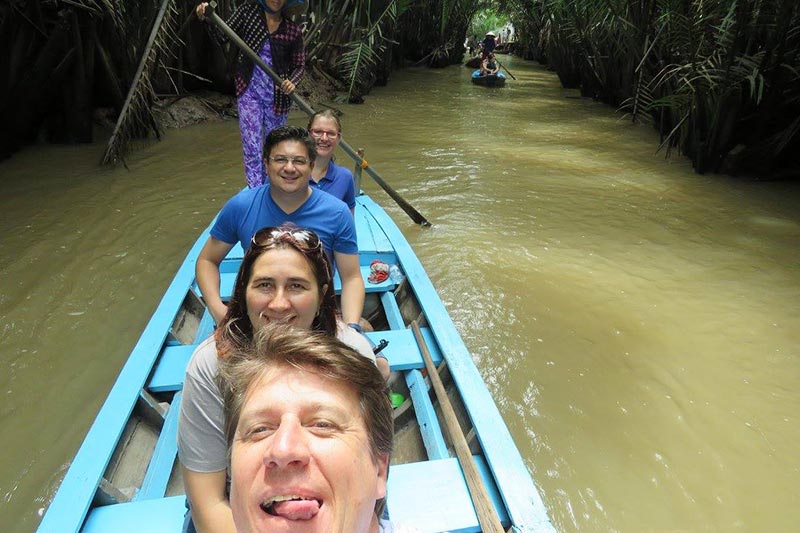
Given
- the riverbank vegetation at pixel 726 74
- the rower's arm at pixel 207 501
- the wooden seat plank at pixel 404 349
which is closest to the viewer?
the rower's arm at pixel 207 501

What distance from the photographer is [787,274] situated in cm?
390

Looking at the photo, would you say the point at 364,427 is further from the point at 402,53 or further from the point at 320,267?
the point at 402,53

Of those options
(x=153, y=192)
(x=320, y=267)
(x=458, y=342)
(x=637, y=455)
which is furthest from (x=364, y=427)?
(x=153, y=192)

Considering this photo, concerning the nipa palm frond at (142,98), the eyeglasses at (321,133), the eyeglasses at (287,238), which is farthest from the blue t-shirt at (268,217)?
the nipa palm frond at (142,98)

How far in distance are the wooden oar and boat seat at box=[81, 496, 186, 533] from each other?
845 mm

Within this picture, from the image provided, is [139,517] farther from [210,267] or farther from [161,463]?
[210,267]

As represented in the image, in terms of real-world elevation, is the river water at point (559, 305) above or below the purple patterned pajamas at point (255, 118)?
below

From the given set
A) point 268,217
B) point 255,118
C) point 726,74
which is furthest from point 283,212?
point 726,74

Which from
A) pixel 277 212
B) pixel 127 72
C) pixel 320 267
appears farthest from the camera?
pixel 127 72

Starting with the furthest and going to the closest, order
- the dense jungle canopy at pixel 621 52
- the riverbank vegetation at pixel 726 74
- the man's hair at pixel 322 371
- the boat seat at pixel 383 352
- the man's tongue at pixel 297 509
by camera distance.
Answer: the dense jungle canopy at pixel 621 52
the riverbank vegetation at pixel 726 74
the boat seat at pixel 383 352
the man's hair at pixel 322 371
the man's tongue at pixel 297 509

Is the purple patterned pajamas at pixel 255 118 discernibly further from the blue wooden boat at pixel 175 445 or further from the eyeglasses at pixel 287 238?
the eyeglasses at pixel 287 238

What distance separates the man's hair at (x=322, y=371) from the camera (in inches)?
29.2

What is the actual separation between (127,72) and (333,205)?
6044mm

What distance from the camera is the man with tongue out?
625 millimetres
